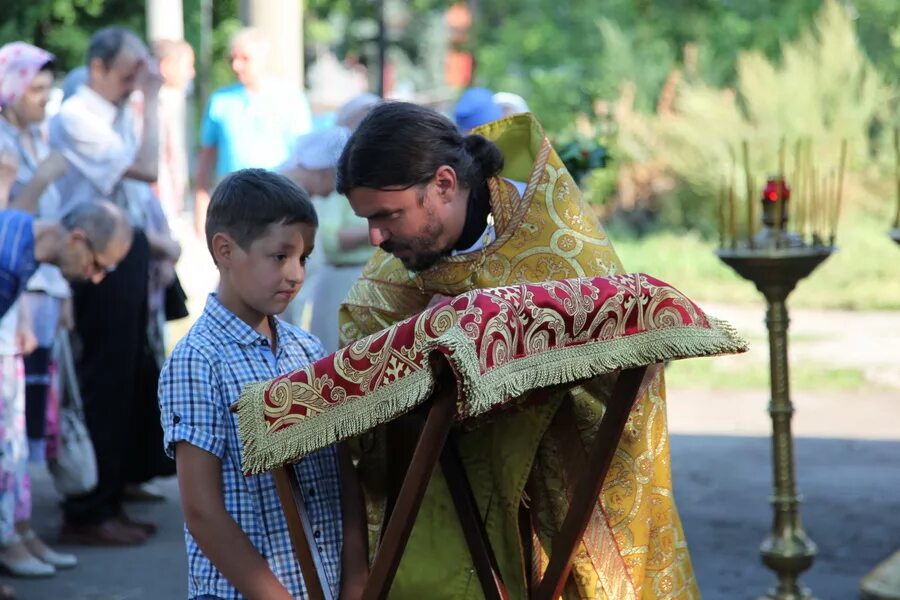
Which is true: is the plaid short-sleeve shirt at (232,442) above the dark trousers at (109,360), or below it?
above

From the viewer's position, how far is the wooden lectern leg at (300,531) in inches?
94.2

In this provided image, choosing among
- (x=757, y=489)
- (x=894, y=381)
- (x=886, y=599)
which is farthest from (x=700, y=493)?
(x=886, y=599)

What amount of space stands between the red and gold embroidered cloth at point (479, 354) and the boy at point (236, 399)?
0.83 ft

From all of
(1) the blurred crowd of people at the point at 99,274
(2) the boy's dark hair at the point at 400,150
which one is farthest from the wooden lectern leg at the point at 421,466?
(1) the blurred crowd of people at the point at 99,274

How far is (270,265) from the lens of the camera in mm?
2645

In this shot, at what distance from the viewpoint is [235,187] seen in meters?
2.67

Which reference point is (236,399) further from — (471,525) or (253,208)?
(471,525)

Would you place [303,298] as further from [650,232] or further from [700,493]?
[650,232]

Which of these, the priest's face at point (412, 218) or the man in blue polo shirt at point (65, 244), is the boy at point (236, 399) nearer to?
the priest's face at point (412, 218)

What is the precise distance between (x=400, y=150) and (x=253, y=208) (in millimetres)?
304

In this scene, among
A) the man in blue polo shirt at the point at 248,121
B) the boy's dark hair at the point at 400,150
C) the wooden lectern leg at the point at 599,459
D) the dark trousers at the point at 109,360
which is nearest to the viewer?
the wooden lectern leg at the point at 599,459

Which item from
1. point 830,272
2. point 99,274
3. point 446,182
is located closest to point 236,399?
point 446,182

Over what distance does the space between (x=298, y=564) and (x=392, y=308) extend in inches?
20.9

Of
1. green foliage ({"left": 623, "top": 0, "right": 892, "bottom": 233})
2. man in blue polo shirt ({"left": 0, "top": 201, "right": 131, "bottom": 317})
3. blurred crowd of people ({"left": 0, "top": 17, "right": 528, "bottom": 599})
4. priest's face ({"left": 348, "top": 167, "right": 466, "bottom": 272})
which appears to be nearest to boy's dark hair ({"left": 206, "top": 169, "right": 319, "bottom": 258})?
priest's face ({"left": 348, "top": 167, "right": 466, "bottom": 272})
